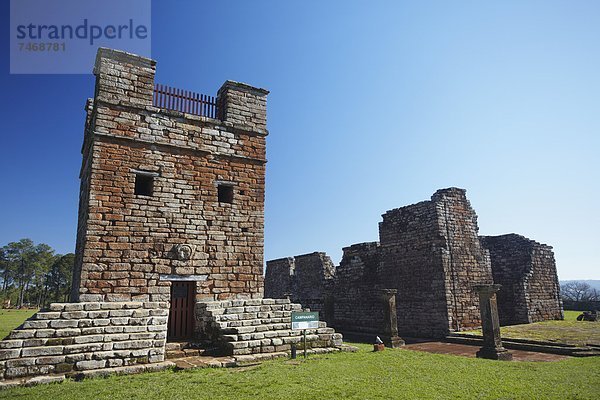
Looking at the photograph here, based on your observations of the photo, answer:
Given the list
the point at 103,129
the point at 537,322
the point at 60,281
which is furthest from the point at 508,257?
the point at 60,281

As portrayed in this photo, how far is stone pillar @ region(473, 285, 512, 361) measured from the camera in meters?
11.4

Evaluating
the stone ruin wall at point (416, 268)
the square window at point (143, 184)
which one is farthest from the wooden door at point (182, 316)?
the stone ruin wall at point (416, 268)

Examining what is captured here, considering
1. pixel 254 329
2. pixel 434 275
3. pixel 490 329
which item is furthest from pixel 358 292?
pixel 254 329

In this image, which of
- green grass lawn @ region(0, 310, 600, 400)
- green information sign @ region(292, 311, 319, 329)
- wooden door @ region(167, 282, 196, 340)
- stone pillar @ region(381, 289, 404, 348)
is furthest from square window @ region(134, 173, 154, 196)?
stone pillar @ region(381, 289, 404, 348)

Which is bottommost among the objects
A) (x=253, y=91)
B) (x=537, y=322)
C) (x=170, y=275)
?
(x=537, y=322)

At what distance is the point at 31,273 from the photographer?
5781 centimetres

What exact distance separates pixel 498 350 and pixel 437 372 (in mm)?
4629

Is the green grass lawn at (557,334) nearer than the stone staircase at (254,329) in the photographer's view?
No

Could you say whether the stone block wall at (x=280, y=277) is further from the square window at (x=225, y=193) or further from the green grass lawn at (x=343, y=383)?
the green grass lawn at (x=343, y=383)

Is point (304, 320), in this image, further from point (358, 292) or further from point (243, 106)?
point (358, 292)

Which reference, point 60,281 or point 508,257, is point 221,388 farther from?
point 60,281

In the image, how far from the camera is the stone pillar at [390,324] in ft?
47.1

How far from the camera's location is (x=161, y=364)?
316 inches

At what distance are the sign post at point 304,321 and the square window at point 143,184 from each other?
5508 millimetres
